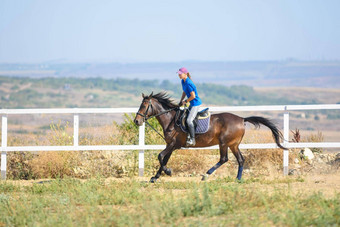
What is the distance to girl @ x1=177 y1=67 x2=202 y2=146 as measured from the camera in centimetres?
1190

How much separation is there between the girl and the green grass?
1.85 m

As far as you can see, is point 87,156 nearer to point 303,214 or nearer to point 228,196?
point 228,196

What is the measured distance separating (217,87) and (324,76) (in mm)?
71521

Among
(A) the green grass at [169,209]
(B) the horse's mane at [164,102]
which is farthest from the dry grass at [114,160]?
(A) the green grass at [169,209]

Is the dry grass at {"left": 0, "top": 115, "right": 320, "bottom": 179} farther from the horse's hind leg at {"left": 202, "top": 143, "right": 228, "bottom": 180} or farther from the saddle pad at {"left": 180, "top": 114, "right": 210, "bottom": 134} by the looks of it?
the saddle pad at {"left": 180, "top": 114, "right": 210, "bottom": 134}

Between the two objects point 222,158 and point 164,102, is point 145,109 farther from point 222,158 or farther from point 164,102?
point 222,158

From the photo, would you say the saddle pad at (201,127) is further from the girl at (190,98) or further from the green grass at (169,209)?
the green grass at (169,209)

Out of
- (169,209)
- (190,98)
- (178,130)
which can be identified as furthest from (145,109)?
(169,209)

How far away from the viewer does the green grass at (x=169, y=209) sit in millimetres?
8141

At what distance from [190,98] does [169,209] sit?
373cm

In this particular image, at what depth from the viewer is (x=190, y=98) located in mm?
11906

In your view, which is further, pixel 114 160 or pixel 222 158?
pixel 114 160

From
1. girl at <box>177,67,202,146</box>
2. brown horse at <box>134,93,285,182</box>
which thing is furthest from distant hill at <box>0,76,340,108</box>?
girl at <box>177,67,202,146</box>

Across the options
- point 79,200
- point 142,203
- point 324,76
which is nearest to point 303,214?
point 142,203
